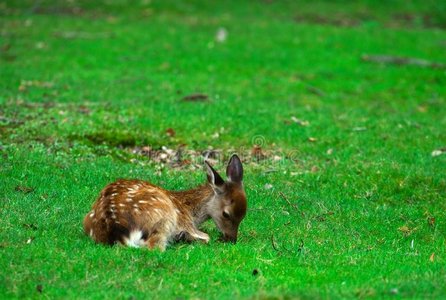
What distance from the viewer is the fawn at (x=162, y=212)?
873cm

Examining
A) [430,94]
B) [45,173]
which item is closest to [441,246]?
[45,173]

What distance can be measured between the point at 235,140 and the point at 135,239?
6.19 m

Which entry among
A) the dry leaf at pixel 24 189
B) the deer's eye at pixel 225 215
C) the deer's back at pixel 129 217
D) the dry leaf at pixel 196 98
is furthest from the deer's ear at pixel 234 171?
the dry leaf at pixel 196 98

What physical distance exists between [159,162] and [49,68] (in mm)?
8205

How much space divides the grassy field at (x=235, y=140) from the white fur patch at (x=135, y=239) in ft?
0.68

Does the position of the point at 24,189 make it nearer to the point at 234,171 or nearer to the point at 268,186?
the point at 234,171

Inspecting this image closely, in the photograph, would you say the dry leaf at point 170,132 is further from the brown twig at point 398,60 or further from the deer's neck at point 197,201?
the brown twig at point 398,60

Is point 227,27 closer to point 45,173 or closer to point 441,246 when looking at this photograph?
point 45,173

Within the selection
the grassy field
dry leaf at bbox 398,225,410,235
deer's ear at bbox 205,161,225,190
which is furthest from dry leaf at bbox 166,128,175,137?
dry leaf at bbox 398,225,410,235

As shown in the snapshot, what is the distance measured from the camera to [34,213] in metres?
10.0

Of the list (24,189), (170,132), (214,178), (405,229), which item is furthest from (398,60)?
(24,189)

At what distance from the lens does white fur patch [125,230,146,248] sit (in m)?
8.71

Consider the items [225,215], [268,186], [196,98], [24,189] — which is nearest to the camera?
[225,215]

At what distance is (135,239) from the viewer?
345 inches
